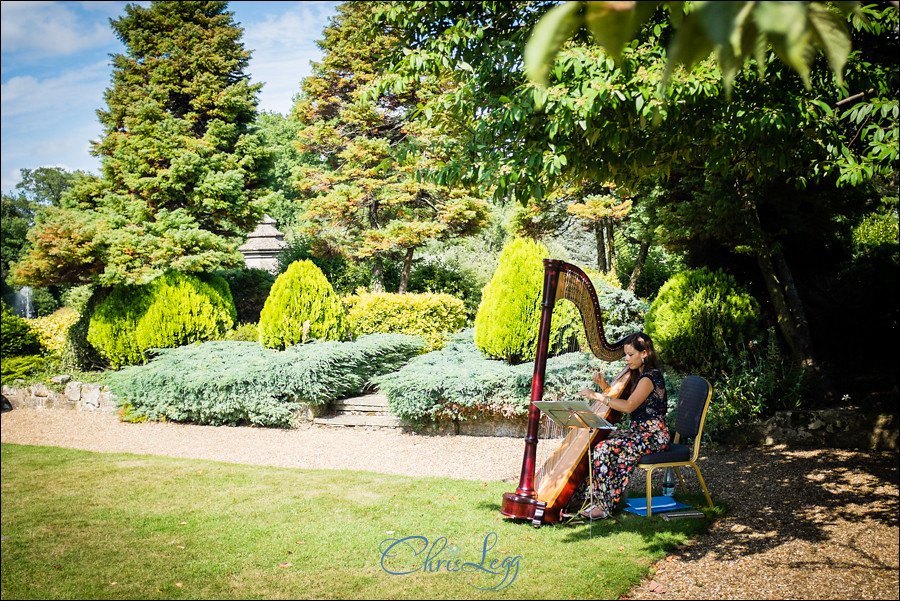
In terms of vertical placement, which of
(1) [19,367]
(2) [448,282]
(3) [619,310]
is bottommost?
(1) [19,367]

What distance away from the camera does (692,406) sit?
5301 mm

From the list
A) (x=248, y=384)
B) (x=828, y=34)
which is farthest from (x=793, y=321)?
(x=828, y=34)

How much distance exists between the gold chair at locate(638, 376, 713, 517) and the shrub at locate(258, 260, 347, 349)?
6.50 meters

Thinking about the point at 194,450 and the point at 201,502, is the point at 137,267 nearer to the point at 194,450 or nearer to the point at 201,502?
the point at 194,450

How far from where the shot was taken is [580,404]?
434cm

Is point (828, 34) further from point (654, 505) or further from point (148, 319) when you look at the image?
point (148, 319)

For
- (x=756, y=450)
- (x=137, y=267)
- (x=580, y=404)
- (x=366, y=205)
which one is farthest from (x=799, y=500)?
(x=366, y=205)

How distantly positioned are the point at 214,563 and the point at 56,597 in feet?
2.87

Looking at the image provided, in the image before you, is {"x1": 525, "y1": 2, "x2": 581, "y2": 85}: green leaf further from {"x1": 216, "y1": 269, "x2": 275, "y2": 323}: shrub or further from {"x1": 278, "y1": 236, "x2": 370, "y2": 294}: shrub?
{"x1": 278, "y1": 236, "x2": 370, "y2": 294}: shrub

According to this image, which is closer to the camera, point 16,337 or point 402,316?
point 16,337

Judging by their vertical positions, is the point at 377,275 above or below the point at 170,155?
below

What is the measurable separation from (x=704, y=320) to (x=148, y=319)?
938 cm
